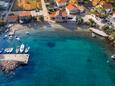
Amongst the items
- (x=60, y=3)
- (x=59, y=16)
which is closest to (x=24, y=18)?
(x=59, y=16)

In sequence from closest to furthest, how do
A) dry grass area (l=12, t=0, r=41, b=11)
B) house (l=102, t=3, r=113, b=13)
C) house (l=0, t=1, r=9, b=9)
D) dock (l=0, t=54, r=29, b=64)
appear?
dock (l=0, t=54, r=29, b=64) → house (l=102, t=3, r=113, b=13) → house (l=0, t=1, r=9, b=9) → dry grass area (l=12, t=0, r=41, b=11)

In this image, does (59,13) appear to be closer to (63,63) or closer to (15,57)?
(63,63)

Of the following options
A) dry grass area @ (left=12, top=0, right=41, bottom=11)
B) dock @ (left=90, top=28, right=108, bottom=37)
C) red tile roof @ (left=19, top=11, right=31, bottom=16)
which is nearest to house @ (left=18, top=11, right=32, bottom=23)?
red tile roof @ (left=19, top=11, right=31, bottom=16)

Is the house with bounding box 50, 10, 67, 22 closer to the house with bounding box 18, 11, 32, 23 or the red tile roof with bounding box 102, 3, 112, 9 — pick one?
the house with bounding box 18, 11, 32, 23

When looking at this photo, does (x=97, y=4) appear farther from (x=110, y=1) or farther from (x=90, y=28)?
(x=90, y=28)

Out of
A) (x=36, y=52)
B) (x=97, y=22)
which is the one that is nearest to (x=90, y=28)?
(x=97, y=22)

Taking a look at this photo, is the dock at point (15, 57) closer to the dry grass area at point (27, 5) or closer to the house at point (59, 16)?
the house at point (59, 16)

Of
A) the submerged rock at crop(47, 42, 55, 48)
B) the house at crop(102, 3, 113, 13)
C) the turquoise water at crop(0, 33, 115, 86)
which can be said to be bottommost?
the turquoise water at crop(0, 33, 115, 86)
